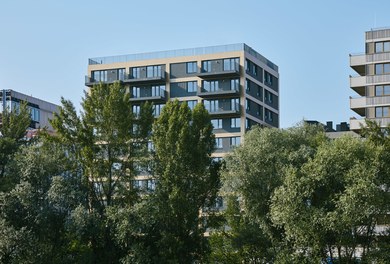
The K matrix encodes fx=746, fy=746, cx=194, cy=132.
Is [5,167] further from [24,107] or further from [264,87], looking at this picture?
[264,87]

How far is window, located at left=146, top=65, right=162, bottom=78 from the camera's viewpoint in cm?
10925

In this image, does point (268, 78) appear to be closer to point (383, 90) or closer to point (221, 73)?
point (221, 73)

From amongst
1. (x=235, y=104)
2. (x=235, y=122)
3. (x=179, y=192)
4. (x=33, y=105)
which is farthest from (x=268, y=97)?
(x=179, y=192)

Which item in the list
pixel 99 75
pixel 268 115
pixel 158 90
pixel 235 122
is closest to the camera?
pixel 235 122

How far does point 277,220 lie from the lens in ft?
171

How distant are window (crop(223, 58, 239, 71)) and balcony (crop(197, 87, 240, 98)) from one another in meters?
2.82

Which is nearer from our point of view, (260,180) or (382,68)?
(260,180)

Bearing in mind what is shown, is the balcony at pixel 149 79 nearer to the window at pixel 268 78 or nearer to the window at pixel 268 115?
the window at pixel 268 78

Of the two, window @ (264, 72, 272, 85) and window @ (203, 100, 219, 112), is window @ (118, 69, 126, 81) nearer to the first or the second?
window @ (203, 100, 219, 112)

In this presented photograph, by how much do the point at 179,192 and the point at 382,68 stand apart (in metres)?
39.3

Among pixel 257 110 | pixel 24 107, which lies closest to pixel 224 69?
pixel 257 110

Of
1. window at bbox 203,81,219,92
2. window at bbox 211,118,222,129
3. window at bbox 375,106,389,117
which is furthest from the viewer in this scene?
window at bbox 203,81,219,92

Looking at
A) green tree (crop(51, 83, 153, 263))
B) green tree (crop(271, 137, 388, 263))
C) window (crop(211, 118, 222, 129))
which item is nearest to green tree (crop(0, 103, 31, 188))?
green tree (crop(51, 83, 153, 263))

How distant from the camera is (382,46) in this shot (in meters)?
86.3
